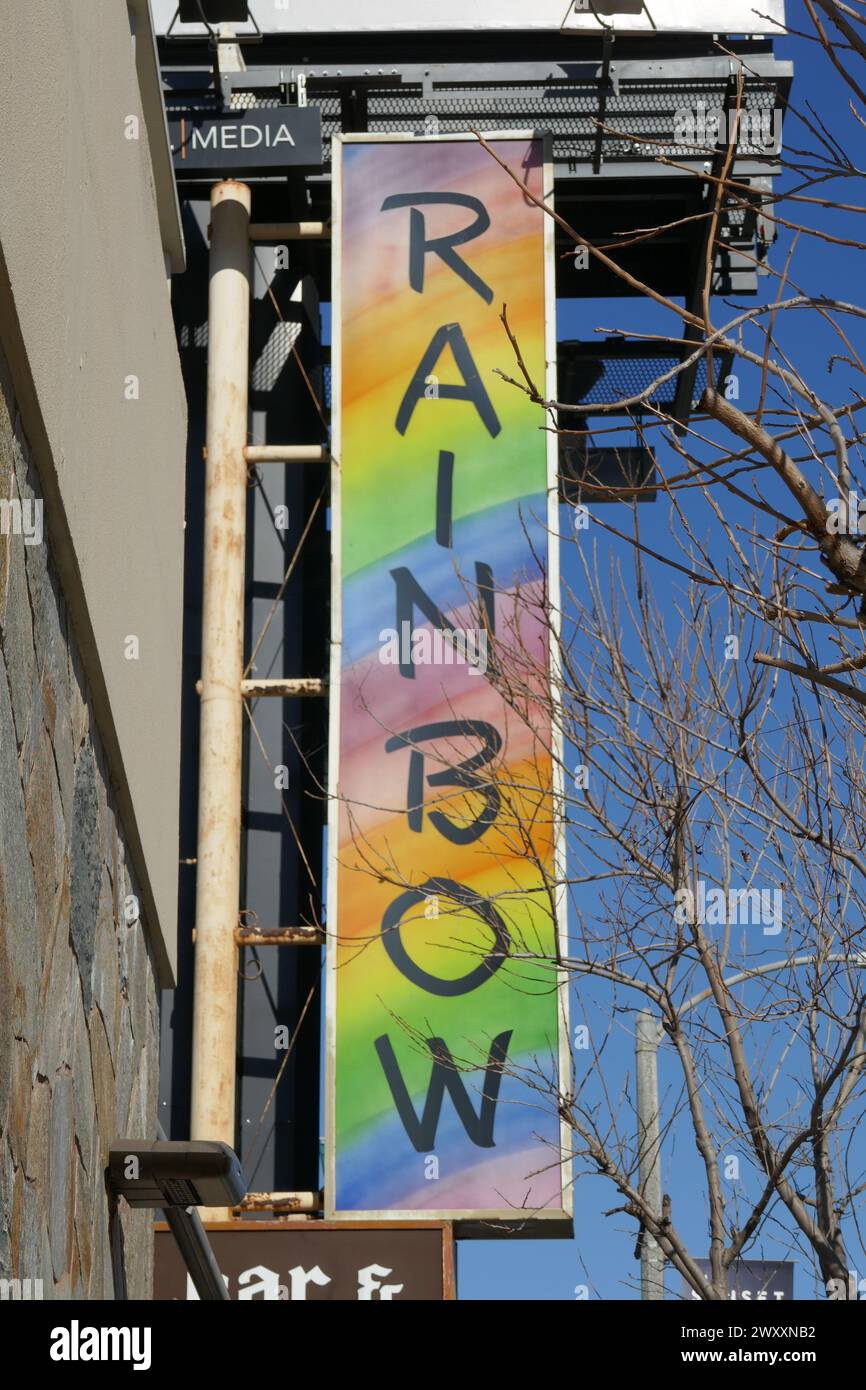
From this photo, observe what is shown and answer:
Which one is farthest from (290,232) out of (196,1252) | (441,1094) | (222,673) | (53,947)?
(53,947)

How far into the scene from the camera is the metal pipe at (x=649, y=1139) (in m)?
10.6

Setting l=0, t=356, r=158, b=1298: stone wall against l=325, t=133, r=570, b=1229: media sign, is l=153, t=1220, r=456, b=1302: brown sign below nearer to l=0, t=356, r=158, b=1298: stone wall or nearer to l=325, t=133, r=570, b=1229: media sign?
l=325, t=133, r=570, b=1229: media sign

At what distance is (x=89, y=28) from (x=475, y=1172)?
33.0 feet

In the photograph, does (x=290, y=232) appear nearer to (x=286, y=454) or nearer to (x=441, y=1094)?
(x=286, y=454)

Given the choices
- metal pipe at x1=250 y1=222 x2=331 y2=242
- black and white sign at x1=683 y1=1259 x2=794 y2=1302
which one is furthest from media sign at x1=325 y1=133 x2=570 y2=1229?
black and white sign at x1=683 y1=1259 x2=794 y2=1302

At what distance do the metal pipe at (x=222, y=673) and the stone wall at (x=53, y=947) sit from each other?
8.01 m

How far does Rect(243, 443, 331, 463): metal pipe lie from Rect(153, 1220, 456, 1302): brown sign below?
7.37 m

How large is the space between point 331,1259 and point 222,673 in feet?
19.5

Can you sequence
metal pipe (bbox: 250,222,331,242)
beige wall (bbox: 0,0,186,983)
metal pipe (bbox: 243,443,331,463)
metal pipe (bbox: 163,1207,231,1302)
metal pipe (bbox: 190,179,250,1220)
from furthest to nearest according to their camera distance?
metal pipe (bbox: 250,222,331,242)
metal pipe (bbox: 243,443,331,463)
metal pipe (bbox: 190,179,250,1220)
metal pipe (bbox: 163,1207,231,1302)
beige wall (bbox: 0,0,186,983)

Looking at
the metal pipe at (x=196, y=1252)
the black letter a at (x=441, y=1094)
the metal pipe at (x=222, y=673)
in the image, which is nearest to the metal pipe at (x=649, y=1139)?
the black letter a at (x=441, y=1094)

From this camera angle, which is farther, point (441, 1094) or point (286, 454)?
point (286, 454)

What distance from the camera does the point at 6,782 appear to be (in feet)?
14.0

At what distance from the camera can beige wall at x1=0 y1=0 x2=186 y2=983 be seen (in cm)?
445

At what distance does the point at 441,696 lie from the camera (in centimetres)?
1534
